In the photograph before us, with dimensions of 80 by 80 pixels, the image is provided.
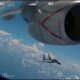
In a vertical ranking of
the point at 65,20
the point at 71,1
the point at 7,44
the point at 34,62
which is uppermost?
the point at 71,1

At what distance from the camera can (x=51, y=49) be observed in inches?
82.0

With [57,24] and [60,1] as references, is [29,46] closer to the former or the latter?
[57,24]

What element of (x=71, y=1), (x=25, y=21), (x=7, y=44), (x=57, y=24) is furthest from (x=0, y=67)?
(x=71, y=1)

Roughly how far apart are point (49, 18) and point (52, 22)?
1.4 inches

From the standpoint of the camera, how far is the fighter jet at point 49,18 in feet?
6.92

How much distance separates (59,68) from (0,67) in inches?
16.3

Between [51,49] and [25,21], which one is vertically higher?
[25,21]

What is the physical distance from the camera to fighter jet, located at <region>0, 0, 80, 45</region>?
211 centimetres

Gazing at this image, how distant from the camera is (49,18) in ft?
6.97

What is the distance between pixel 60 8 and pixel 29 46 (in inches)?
13.6

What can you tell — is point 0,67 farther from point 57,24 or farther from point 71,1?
point 71,1

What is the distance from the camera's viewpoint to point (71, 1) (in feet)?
6.86

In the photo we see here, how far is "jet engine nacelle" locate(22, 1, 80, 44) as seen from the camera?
2.12 m

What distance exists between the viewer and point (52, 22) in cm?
213
